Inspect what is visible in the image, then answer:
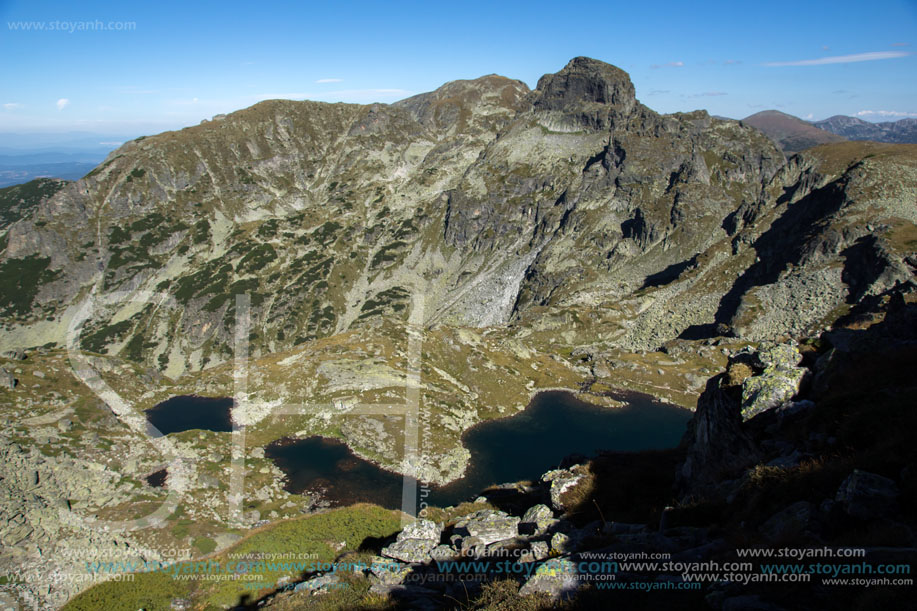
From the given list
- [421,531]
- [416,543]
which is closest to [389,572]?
[416,543]

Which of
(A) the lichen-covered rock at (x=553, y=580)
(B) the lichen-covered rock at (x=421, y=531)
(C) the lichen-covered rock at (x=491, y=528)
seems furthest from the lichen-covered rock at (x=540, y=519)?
(A) the lichen-covered rock at (x=553, y=580)

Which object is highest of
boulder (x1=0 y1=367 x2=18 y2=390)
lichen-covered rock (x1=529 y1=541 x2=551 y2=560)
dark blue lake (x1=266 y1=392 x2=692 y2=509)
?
lichen-covered rock (x1=529 y1=541 x2=551 y2=560)

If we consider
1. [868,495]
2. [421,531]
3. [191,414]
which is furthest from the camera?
[191,414]

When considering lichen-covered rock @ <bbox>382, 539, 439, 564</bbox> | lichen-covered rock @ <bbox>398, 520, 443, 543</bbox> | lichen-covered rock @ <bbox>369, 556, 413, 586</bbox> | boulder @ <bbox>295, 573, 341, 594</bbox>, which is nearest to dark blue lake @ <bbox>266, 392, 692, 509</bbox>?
lichen-covered rock @ <bbox>398, 520, 443, 543</bbox>

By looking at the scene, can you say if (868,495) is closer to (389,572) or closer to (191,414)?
(389,572)

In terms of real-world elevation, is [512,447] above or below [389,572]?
below

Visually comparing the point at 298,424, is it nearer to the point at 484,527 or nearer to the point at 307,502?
the point at 307,502

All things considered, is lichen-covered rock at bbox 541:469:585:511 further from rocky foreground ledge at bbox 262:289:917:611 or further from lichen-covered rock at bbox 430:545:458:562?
lichen-covered rock at bbox 430:545:458:562
